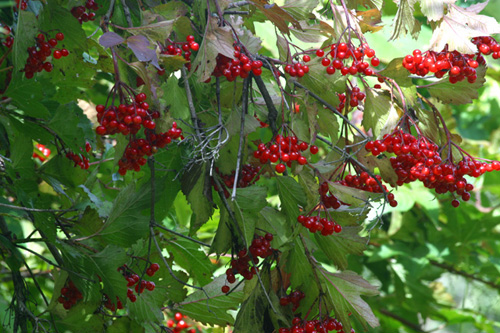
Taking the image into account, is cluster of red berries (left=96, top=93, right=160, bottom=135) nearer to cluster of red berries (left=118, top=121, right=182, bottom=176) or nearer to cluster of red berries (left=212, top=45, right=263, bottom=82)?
cluster of red berries (left=118, top=121, right=182, bottom=176)

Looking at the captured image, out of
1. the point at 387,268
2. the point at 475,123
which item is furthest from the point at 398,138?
the point at 475,123

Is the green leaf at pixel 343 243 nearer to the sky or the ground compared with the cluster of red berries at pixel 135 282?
nearer to the sky

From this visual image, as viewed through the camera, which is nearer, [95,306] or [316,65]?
[316,65]

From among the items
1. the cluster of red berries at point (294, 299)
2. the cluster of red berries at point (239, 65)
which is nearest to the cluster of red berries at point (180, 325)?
the cluster of red berries at point (294, 299)

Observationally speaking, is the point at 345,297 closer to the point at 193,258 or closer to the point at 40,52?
the point at 193,258

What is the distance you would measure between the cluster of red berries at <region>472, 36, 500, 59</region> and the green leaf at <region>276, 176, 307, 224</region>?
1.46ft

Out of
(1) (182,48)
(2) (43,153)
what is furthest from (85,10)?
(2) (43,153)

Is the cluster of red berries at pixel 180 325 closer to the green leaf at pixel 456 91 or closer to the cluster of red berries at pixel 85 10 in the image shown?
the cluster of red berries at pixel 85 10

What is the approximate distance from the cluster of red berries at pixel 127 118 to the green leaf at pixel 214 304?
1.77 ft

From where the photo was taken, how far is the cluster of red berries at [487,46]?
1.04 meters

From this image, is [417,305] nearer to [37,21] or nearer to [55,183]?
[55,183]

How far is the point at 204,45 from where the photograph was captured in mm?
949

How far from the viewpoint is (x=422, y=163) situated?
Answer: 103 centimetres

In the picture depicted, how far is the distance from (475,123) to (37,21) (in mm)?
4089
